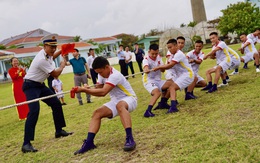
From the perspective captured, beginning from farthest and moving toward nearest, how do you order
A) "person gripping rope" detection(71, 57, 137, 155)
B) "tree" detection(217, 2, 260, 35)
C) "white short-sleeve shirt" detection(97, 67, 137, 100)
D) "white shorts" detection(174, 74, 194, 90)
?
"tree" detection(217, 2, 260, 35) → "white shorts" detection(174, 74, 194, 90) → "white short-sleeve shirt" detection(97, 67, 137, 100) → "person gripping rope" detection(71, 57, 137, 155)

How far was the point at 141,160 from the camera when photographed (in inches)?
151

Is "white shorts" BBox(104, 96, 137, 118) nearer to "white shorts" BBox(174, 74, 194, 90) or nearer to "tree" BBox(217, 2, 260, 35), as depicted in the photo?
"white shorts" BBox(174, 74, 194, 90)

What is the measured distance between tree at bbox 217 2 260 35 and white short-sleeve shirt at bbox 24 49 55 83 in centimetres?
2908

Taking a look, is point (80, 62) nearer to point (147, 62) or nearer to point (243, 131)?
point (147, 62)

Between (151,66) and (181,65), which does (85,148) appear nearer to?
(151,66)

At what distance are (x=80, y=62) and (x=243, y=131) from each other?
681 centimetres

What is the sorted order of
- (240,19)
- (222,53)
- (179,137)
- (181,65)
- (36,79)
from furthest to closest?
(240,19) < (222,53) < (181,65) < (36,79) < (179,137)

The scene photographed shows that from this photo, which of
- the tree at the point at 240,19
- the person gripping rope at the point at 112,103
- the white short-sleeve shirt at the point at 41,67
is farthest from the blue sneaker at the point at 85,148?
the tree at the point at 240,19

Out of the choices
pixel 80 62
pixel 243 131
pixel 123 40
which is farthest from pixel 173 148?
pixel 123 40

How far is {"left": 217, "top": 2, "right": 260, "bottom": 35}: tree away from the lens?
31172 mm

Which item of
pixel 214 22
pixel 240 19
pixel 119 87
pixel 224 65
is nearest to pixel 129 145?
pixel 119 87

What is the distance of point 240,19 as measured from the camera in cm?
3219

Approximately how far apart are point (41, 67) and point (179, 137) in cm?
269

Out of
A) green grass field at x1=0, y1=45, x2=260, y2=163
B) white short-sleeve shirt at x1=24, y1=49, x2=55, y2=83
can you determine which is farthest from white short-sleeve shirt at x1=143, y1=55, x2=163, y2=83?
white short-sleeve shirt at x1=24, y1=49, x2=55, y2=83
